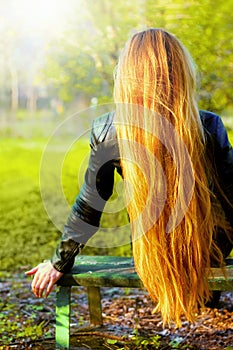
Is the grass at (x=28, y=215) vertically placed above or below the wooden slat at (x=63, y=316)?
above

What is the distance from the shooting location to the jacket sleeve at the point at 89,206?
2342 mm

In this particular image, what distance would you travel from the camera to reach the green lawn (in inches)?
200

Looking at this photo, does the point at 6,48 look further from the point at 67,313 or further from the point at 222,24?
the point at 67,313

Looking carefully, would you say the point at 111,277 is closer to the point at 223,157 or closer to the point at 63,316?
the point at 63,316

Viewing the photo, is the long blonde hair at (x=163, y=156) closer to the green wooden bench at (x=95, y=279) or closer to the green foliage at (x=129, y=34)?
the green wooden bench at (x=95, y=279)

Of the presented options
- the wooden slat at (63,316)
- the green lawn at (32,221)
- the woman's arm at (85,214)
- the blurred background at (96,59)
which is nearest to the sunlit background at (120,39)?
the blurred background at (96,59)

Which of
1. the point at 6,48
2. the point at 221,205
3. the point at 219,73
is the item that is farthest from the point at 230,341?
the point at 6,48

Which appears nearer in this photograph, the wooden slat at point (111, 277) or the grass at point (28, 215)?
the wooden slat at point (111, 277)

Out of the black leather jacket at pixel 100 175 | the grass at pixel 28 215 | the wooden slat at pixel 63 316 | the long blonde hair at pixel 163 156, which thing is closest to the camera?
the long blonde hair at pixel 163 156

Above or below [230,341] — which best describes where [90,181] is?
above

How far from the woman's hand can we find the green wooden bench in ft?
0.25

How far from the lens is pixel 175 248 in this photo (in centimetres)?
225

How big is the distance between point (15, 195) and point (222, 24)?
4629 millimetres

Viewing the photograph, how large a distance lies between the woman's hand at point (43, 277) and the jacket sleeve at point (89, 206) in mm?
36
